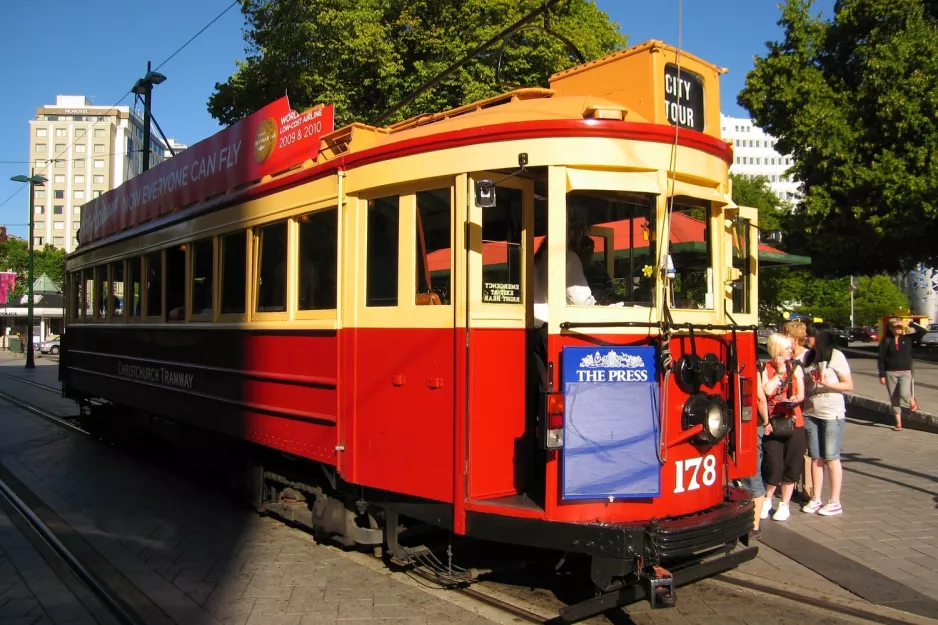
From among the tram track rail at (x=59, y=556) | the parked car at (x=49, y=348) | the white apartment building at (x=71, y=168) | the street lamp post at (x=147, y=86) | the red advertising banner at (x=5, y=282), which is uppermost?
the white apartment building at (x=71, y=168)

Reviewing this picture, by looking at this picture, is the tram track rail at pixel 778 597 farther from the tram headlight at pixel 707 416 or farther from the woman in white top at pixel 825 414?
the woman in white top at pixel 825 414

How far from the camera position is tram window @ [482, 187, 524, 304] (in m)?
4.44

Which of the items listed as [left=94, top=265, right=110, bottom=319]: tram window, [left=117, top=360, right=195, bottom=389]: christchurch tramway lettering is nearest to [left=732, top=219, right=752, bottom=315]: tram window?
[left=117, top=360, right=195, bottom=389]: christchurch tramway lettering

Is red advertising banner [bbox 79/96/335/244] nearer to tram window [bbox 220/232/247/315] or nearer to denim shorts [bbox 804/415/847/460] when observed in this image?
tram window [bbox 220/232/247/315]

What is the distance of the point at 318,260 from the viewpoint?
17.3 feet

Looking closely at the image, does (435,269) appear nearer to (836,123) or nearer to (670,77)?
(670,77)

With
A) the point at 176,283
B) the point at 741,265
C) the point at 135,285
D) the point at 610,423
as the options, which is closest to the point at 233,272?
the point at 176,283

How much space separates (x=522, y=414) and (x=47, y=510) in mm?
4981

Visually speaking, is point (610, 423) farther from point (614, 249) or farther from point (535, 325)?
point (614, 249)

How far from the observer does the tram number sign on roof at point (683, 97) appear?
4.72m

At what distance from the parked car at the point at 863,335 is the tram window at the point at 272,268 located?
4616 centimetres

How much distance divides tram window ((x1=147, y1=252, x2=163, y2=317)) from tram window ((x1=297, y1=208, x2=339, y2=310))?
9.66ft

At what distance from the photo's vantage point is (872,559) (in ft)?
17.8

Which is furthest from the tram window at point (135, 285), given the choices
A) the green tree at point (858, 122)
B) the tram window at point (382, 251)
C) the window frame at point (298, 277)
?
the green tree at point (858, 122)
